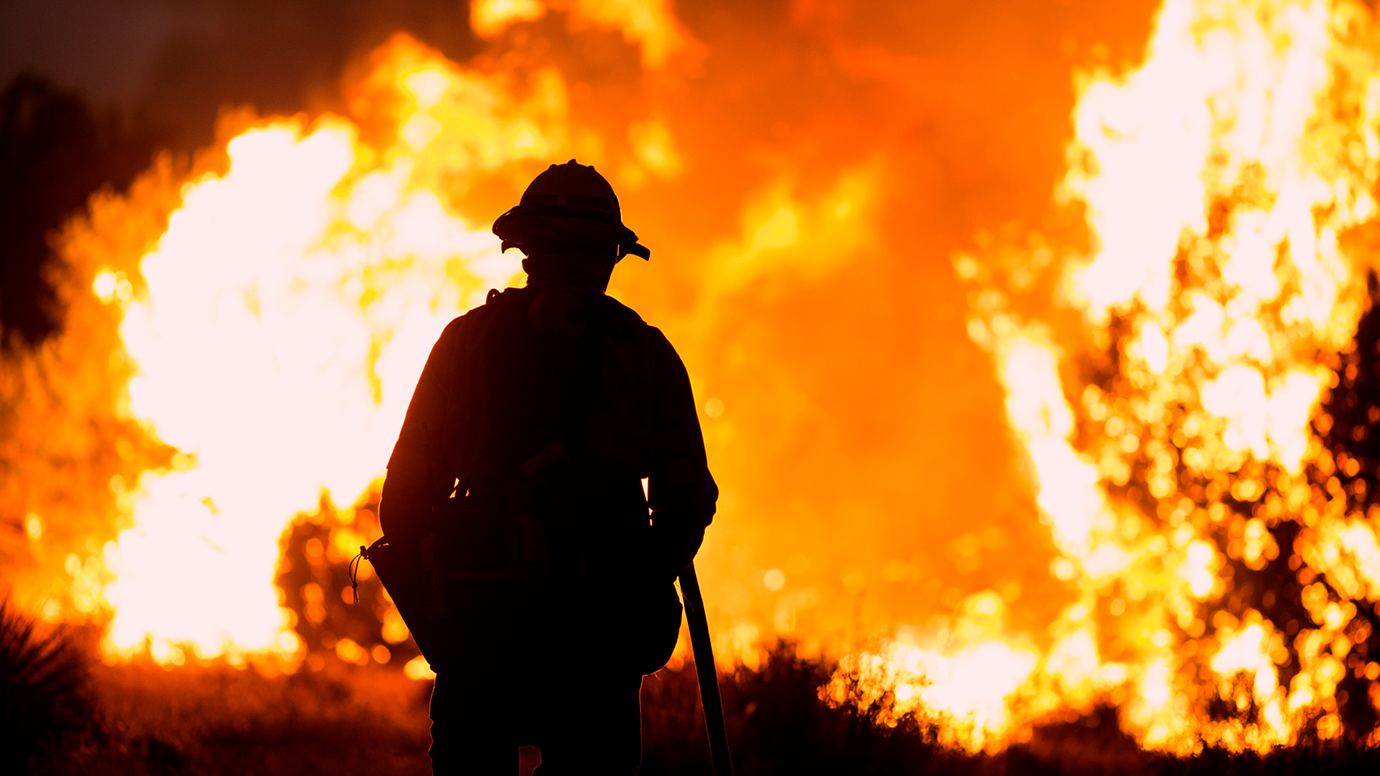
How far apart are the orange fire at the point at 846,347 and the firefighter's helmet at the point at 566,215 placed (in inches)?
149

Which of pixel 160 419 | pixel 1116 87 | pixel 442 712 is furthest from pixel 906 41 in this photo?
pixel 442 712

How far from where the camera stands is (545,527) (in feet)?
10.5

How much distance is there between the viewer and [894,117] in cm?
1802

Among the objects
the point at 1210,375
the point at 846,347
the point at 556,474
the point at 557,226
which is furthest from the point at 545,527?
the point at 846,347

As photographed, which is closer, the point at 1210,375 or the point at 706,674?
the point at 706,674

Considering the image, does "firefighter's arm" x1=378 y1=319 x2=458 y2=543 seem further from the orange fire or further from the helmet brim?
the orange fire

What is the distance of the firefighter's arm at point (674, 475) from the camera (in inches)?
128

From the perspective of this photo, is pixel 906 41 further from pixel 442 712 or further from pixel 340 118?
pixel 442 712

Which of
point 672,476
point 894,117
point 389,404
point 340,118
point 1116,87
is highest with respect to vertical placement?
point 894,117

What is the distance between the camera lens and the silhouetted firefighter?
126 inches

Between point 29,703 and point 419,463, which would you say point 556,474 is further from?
point 29,703

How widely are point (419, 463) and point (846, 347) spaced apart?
18394 millimetres

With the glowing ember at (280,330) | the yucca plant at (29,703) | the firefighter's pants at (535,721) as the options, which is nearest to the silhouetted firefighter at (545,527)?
the firefighter's pants at (535,721)

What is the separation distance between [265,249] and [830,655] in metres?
8.77
